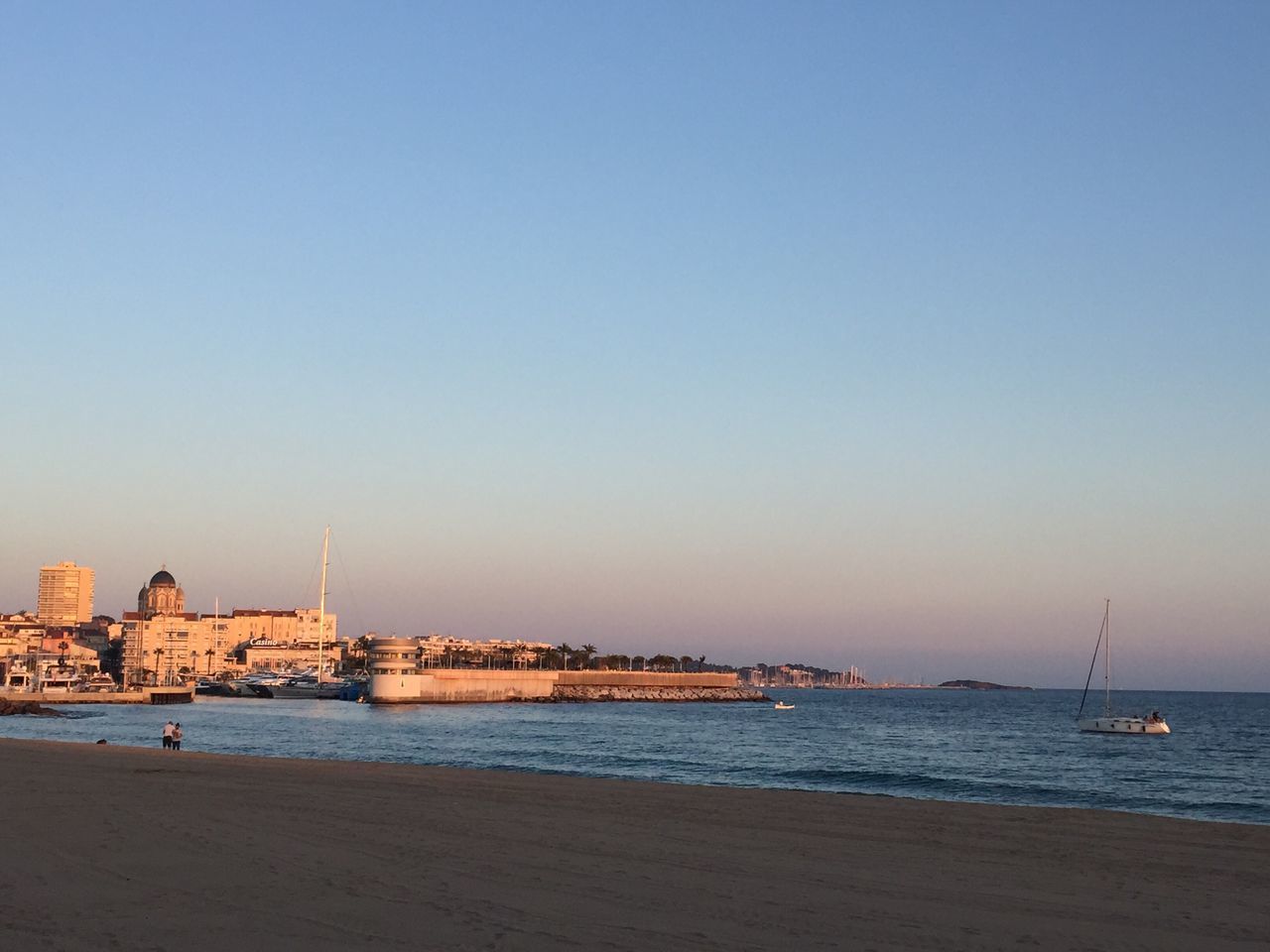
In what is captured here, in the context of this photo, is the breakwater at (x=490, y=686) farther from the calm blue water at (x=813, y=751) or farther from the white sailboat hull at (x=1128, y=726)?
the white sailboat hull at (x=1128, y=726)

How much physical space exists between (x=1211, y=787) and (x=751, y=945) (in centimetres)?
4376

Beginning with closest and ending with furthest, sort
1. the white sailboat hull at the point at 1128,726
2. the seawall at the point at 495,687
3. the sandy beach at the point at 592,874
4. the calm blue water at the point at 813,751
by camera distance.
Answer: the sandy beach at the point at 592,874, the calm blue water at the point at 813,751, the white sailboat hull at the point at 1128,726, the seawall at the point at 495,687

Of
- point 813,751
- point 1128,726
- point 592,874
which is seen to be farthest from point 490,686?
point 592,874

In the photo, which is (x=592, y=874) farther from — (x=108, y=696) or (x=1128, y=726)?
(x=108, y=696)

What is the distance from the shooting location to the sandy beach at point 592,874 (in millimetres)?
11039

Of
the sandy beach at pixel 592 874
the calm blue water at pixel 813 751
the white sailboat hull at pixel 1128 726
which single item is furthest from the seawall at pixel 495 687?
the sandy beach at pixel 592 874

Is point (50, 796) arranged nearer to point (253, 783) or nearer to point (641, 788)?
point (253, 783)

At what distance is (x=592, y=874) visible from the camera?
14.6 meters

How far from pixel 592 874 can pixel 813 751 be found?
5365 centimetres

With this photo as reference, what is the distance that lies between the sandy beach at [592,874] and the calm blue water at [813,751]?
19248 mm

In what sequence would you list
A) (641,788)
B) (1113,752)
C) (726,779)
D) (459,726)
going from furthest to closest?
(459,726)
(1113,752)
(726,779)
(641,788)

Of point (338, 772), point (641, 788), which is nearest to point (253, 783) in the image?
point (338, 772)

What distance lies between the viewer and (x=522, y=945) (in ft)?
33.6

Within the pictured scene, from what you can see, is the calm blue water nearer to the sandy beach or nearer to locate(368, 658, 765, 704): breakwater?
the sandy beach
